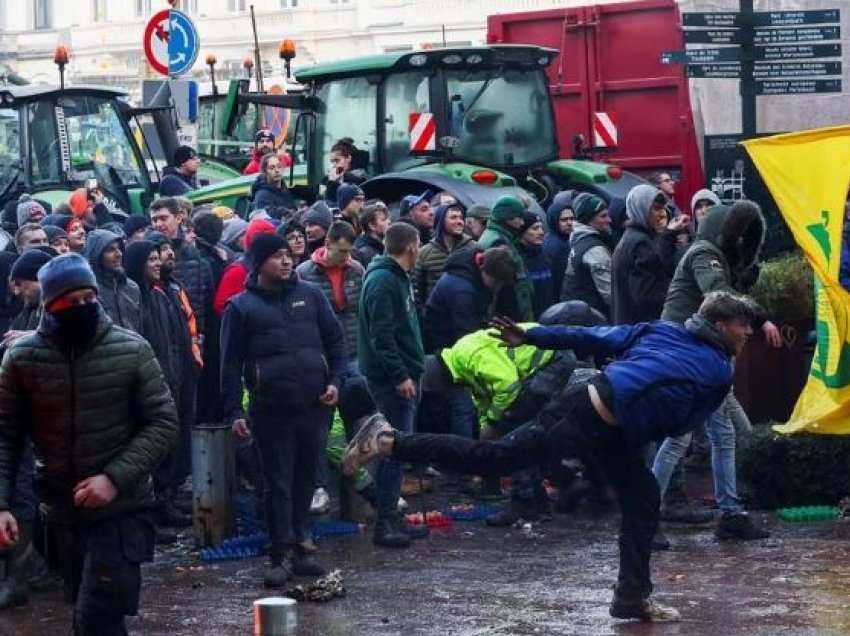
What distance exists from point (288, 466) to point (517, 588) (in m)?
1.37

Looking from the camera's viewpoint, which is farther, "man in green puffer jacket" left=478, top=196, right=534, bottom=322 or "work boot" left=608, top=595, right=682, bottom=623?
"man in green puffer jacket" left=478, top=196, right=534, bottom=322

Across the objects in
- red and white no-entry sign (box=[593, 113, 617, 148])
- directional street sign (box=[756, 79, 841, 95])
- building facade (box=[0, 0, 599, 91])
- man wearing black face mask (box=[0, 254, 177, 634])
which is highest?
building facade (box=[0, 0, 599, 91])

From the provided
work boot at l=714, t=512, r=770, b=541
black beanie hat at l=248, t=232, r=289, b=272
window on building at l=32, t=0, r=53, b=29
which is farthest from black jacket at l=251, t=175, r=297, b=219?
window on building at l=32, t=0, r=53, b=29

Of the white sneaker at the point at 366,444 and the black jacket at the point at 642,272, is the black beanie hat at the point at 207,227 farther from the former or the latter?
the white sneaker at the point at 366,444

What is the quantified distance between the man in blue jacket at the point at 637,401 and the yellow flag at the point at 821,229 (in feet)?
9.52

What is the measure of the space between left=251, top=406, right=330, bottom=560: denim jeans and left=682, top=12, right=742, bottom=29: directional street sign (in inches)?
247

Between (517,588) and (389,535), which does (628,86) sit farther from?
(517,588)

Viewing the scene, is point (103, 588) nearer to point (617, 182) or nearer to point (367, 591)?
point (367, 591)

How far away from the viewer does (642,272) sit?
13.0 m

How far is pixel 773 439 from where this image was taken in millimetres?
12883

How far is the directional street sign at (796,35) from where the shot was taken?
54.2ft

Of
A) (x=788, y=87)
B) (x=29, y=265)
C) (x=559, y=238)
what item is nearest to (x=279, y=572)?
(x=29, y=265)

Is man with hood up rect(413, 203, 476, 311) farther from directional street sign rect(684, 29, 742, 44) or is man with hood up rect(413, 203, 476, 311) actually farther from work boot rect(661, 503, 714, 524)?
directional street sign rect(684, 29, 742, 44)

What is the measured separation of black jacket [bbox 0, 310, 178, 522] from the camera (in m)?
8.04
